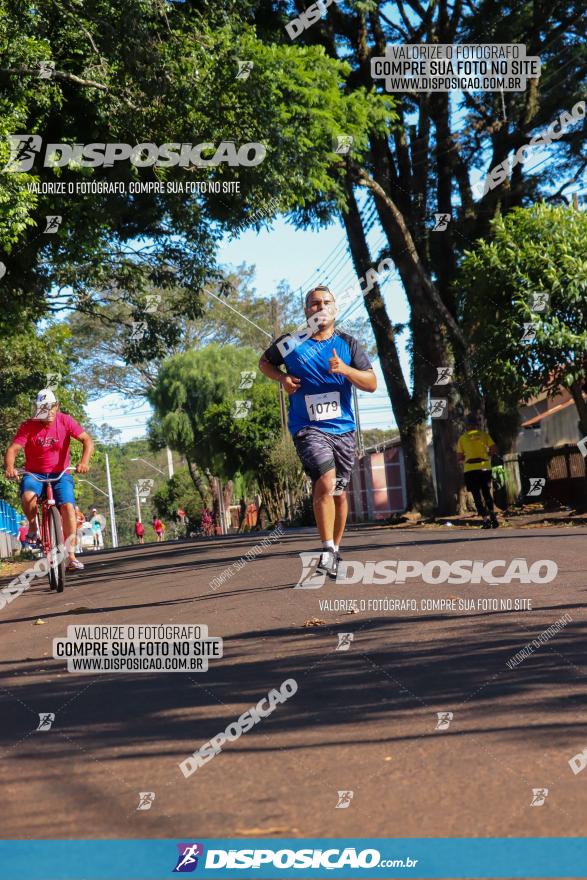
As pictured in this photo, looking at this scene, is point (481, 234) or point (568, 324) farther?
point (481, 234)

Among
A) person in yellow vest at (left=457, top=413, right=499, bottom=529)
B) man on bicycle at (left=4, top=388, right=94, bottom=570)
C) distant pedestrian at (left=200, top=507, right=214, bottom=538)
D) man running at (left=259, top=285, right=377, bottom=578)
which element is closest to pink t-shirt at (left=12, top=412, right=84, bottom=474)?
man on bicycle at (left=4, top=388, right=94, bottom=570)

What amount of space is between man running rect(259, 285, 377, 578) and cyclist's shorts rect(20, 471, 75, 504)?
3.17 meters

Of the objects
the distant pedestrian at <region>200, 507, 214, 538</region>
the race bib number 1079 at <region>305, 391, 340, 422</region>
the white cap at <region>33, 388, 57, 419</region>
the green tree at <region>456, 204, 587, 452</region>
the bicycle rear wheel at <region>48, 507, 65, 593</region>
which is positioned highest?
the green tree at <region>456, 204, 587, 452</region>

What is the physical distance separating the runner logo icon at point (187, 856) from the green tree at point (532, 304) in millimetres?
15969

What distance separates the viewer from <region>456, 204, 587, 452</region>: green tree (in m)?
18.6

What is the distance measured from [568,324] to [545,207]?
246cm

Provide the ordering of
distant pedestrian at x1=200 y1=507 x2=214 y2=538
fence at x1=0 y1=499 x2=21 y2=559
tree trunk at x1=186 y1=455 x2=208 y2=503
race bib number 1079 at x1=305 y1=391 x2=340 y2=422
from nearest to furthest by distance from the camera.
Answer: race bib number 1079 at x1=305 y1=391 x2=340 y2=422 < fence at x1=0 y1=499 x2=21 y2=559 < distant pedestrian at x1=200 y1=507 x2=214 y2=538 < tree trunk at x1=186 y1=455 x2=208 y2=503

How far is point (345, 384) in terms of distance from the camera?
861 centimetres

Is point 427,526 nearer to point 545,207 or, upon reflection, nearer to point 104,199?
point 545,207

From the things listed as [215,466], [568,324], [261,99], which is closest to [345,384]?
[261,99]

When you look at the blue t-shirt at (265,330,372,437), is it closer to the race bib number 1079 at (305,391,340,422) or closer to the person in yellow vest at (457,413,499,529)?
the race bib number 1079 at (305,391,340,422)

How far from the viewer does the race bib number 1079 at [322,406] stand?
28.1 feet

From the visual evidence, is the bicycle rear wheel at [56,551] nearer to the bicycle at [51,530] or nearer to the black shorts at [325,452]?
the bicycle at [51,530]

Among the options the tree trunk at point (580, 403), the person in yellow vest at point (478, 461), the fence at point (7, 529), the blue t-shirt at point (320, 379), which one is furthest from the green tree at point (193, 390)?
the blue t-shirt at point (320, 379)
